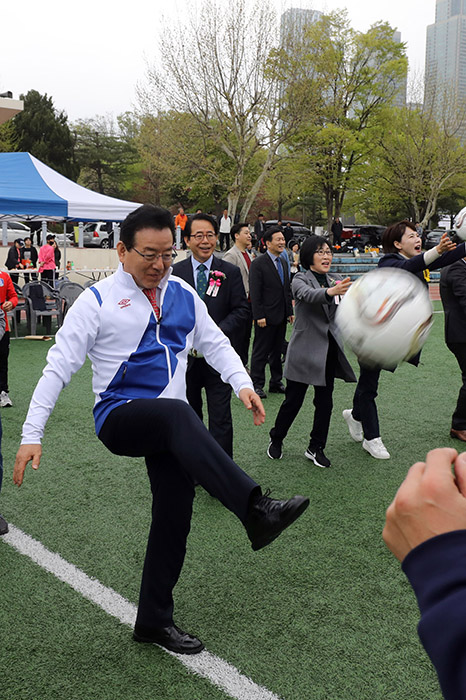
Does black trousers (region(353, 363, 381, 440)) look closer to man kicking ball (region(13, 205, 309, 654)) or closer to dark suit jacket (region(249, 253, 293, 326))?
dark suit jacket (region(249, 253, 293, 326))

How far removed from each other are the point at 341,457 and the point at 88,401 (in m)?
3.37

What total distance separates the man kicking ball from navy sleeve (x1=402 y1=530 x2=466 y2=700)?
1.79 m

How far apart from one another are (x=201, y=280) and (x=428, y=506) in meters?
4.38

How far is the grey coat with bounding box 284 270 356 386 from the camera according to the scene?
5.20 metres

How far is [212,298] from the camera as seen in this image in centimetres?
506

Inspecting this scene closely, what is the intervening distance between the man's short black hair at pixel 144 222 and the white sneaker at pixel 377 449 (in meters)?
3.39

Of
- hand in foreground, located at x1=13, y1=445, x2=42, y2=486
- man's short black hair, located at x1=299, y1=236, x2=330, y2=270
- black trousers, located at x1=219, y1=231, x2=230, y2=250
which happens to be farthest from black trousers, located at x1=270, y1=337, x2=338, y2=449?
black trousers, located at x1=219, y1=231, x2=230, y2=250

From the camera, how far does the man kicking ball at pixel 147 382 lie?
8.66 ft

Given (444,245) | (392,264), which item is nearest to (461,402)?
(392,264)

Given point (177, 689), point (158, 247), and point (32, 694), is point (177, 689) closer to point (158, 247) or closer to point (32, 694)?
point (32, 694)

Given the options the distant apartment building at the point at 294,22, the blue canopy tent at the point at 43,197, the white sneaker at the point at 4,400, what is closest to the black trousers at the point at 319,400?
the white sneaker at the point at 4,400

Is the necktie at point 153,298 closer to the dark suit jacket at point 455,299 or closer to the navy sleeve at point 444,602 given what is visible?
the navy sleeve at point 444,602

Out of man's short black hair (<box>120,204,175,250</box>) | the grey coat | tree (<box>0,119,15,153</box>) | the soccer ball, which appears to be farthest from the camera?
tree (<box>0,119,15,153</box>)

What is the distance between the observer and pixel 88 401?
25.3 feet
